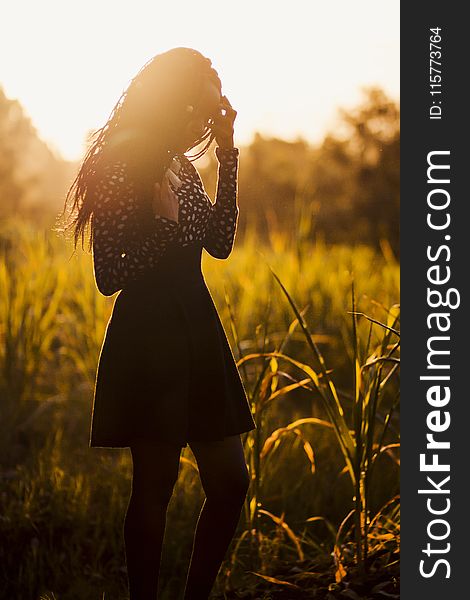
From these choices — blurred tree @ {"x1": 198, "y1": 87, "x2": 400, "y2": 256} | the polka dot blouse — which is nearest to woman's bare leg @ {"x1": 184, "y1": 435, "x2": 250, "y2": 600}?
the polka dot blouse

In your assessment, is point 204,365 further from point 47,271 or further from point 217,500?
point 47,271

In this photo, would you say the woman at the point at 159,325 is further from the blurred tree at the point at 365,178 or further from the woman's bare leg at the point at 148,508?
the blurred tree at the point at 365,178

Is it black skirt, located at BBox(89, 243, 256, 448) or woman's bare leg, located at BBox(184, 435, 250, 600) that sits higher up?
black skirt, located at BBox(89, 243, 256, 448)

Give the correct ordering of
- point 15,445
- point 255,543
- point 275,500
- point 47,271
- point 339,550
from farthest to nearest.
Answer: point 47,271 < point 15,445 < point 275,500 < point 255,543 < point 339,550

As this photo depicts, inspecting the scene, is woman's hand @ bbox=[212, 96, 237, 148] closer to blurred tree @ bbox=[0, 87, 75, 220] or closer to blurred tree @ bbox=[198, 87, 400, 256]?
blurred tree @ bbox=[198, 87, 400, 256]

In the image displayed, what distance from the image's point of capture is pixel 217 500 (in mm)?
2211

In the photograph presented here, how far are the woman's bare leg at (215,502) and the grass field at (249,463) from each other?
1.04 ft

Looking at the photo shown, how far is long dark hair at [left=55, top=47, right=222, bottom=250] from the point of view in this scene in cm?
216

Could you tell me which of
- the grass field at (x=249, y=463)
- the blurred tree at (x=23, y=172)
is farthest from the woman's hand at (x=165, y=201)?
the blurred tree at (x=23, y=172)

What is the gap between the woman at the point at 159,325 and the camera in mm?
2125

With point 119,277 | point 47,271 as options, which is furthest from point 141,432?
point 47,271

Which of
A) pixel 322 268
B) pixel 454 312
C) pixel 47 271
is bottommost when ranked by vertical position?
pixel 454 312

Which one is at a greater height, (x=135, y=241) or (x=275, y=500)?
(x=135, y=241)

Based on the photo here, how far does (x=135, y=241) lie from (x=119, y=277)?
0.10 m
